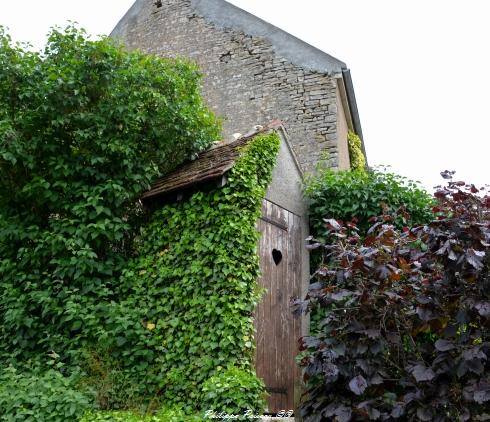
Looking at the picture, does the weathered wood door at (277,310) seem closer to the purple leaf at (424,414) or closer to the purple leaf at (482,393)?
the purple leaf at (424,414)

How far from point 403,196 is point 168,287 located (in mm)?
3486

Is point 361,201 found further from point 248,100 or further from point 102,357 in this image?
point 248,100

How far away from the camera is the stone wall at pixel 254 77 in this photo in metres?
11.1

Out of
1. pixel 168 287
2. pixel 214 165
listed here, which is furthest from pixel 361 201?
pixel 168 287

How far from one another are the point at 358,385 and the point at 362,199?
3.54 metres

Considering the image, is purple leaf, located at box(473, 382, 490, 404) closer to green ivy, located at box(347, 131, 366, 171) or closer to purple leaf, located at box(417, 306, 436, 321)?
purple leaf, located at box(417, 306, 436, 321)

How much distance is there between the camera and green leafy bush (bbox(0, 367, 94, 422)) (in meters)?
5.10

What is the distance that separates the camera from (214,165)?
623 cm

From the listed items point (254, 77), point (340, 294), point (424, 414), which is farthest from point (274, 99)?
point (424, 414)

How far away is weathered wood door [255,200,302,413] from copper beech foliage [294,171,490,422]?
3.74ft

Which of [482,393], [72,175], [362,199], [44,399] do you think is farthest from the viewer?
[362,199]

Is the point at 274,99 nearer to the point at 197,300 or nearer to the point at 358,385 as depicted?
the point at 197,300

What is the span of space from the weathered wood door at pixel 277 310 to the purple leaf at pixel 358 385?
1629 mm

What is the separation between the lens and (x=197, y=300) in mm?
5766
